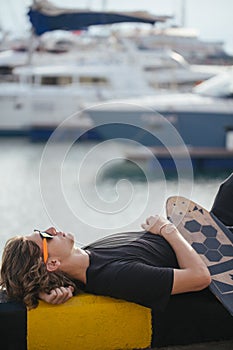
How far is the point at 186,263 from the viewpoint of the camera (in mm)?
2881

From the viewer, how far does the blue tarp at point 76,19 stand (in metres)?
15.8

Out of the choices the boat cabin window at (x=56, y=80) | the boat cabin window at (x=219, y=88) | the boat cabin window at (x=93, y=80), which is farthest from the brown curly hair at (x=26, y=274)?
the boat cabin window at (x=56, y=80)

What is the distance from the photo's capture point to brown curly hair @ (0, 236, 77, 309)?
275cm

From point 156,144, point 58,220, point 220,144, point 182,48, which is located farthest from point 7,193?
point 182,48

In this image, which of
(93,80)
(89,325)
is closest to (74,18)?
(93,80)

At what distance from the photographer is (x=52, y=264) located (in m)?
2.76

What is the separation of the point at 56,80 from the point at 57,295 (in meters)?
18.4

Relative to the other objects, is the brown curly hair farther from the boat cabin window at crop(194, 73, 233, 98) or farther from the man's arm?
the boat cabin window at crop(194, 73, 233, 98)

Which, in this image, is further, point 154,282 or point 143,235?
point 143,235

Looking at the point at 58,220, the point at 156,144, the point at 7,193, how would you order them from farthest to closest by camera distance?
the point at 156,144
the point at 7,193
the point at 58,220

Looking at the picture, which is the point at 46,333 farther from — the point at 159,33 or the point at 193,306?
the point at 159,33

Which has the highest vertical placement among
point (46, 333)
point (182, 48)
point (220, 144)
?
point (46, 333)

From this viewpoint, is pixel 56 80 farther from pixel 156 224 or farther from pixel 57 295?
pixel 57 295

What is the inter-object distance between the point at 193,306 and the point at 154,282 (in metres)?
0.30
